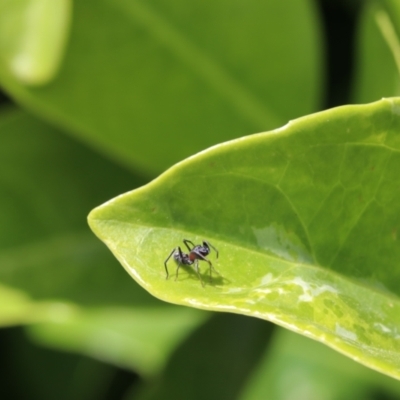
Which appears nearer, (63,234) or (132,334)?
(63,234)

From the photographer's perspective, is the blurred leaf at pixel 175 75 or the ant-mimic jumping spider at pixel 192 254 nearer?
the ant-mimic jumping spider at pixel 192 254

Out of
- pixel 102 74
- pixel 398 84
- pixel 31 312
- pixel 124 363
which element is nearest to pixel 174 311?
pixel 124 363

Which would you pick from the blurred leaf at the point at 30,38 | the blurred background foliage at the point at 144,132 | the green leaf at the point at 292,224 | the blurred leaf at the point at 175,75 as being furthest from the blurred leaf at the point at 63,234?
the green leaf at the point at 292,224

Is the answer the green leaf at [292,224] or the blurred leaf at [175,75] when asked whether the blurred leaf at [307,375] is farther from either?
the green leaf at [292,224]

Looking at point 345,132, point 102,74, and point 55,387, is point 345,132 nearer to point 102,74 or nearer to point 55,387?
point 102,74

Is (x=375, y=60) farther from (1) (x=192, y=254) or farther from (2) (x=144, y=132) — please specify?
(1) (x=192, y=254)

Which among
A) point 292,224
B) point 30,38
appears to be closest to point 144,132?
point 30,38

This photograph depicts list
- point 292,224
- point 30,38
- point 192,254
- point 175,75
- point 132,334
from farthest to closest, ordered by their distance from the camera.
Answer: point 132,334, point 175,75, point 30,38, point 192,254, point 292,224
